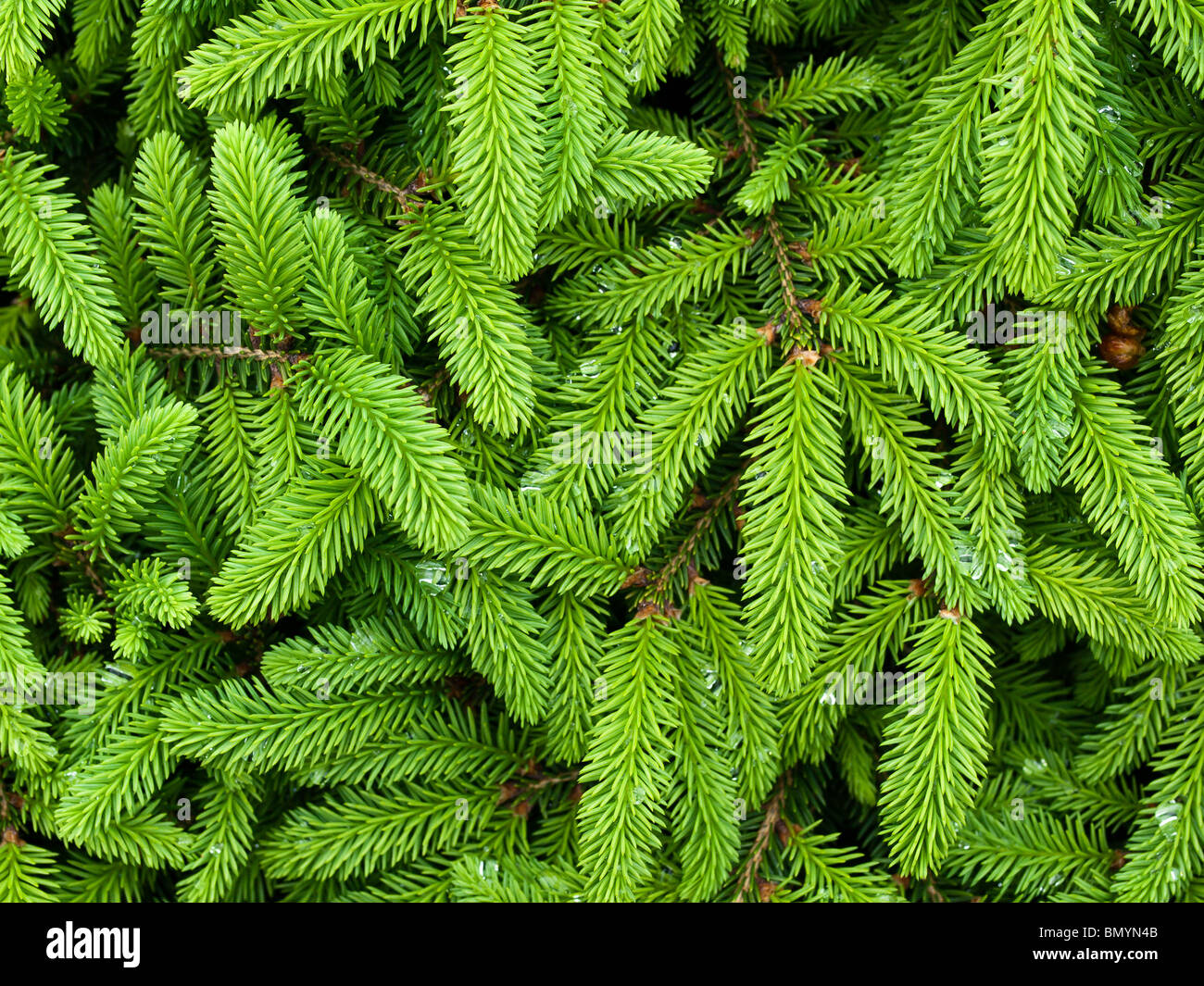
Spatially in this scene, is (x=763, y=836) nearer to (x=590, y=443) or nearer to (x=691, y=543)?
(x=691, y=543)

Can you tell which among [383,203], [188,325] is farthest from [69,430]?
[383,203]

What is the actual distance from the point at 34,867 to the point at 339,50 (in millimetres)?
858

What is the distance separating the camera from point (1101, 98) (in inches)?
35.4

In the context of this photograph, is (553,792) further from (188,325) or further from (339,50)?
(339,50)

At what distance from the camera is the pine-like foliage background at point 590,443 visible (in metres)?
0.87

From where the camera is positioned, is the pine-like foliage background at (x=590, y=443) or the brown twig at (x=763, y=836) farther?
the brown twig at (x=763, y=836)

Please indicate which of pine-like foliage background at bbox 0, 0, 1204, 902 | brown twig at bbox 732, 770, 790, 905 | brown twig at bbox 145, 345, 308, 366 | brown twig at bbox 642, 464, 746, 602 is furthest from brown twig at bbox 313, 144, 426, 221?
brown twig at bbox 732, 770, 790, 905

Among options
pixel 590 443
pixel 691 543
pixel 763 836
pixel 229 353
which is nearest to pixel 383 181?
pixel 229 353

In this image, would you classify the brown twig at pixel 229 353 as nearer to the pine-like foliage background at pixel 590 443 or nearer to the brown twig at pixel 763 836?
the pine-like foliage background at pixel 590 443

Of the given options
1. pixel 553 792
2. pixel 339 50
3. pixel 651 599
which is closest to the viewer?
pixel 339 50

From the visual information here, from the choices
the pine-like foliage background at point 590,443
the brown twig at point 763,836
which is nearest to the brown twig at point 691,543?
the pine-like foliage background at point 590,443

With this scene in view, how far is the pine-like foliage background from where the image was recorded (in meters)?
0.87

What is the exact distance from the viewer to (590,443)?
3.11 feet

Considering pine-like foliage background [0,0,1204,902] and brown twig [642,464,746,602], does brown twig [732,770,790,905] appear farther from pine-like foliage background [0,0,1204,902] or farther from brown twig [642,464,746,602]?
brown twig [642,464,746,602]
